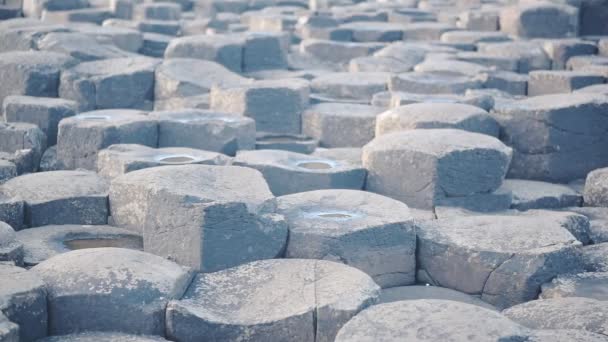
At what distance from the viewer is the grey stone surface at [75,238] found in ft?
15.7

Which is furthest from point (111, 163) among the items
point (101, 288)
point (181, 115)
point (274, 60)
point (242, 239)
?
point (274, 60)

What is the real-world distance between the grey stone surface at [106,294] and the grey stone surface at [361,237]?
871 millimetres

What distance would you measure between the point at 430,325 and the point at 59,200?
2751 millimetres

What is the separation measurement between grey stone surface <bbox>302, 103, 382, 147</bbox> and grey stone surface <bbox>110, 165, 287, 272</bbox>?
275 centimetres

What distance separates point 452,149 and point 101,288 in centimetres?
268

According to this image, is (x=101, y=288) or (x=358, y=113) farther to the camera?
(x=358, y=113)

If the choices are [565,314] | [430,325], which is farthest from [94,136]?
[565,314]

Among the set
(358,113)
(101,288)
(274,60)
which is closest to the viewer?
(101,288)

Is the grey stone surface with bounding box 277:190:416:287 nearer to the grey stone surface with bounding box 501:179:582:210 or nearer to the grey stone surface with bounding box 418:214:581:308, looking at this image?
the grey stone surface with bounding box 418:214:581:308

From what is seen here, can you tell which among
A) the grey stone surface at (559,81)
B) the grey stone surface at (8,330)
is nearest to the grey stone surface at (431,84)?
the grey stone surface at (559,81)

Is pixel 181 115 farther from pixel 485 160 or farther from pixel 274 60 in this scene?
pixel 274 60

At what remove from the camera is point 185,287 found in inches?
162

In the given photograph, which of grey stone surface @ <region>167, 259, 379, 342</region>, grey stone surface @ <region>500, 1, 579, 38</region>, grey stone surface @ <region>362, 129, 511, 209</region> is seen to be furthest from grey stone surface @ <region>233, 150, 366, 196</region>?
grey stone surface @ <region>500, 1, 579, 38</region>

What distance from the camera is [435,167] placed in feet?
18.0
